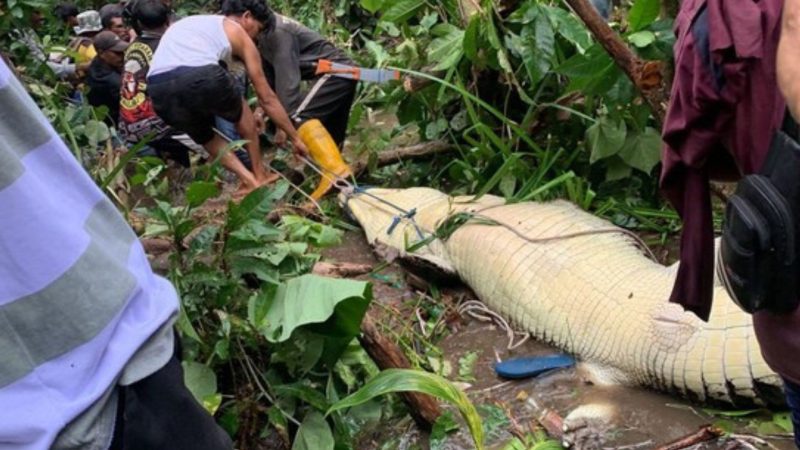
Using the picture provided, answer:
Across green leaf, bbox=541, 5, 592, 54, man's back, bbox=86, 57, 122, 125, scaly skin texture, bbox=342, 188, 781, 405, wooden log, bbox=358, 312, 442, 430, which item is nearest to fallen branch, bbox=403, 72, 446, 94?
scaly skin texture, bbox=342, 188, 781, 405

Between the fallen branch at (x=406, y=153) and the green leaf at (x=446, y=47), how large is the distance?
0.45m

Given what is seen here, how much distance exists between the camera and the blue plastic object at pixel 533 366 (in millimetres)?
3193

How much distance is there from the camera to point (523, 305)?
346 cm

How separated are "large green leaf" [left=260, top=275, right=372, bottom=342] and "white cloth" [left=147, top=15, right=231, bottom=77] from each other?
2.74m

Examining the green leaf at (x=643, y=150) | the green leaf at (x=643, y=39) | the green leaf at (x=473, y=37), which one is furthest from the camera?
the green leaf at (x=473, y=37)

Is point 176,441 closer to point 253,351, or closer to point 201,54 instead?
point 253,351

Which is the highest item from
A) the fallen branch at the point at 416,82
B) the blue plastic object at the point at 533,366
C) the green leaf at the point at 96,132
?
the fallen branch at the point at 416,82

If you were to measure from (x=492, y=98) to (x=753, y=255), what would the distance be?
11.1 ft

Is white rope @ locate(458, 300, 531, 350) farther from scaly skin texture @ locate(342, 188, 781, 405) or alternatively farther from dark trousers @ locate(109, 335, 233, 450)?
dark trousers @ locate(109, 335, 233, 450)

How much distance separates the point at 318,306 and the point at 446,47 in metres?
2.37

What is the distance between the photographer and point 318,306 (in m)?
2.58

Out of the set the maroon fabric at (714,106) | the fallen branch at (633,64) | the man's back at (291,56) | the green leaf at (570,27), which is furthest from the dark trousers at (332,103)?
the maroon fabric at (714,106)

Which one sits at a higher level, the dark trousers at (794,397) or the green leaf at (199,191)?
the dark trousers at (794,397)

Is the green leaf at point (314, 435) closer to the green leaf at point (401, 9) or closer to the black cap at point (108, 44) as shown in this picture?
the green leaf at point (401, 9)
